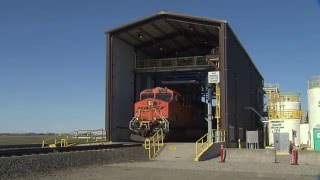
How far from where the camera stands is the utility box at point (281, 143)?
Answer: 29891mm

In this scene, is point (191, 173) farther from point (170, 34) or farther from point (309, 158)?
point (170, 34)

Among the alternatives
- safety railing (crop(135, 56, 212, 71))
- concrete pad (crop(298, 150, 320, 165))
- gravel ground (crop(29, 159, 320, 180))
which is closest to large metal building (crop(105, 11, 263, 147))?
safety railing (crop(135, 56, 212, 71))

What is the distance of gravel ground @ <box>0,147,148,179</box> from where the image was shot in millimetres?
17358

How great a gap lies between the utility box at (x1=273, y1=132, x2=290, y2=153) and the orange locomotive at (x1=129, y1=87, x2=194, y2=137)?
7.90 m

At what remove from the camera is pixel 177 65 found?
3962cm

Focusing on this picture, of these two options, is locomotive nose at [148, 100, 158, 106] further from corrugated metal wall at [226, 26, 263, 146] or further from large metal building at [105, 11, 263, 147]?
corrugated metal wall at [226, 26, 263, 146]

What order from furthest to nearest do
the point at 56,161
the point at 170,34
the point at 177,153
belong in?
the point at 170,34, the point at 177,153, the point at 56,161

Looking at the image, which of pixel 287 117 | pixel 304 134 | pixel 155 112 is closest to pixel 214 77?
pixel 155 112

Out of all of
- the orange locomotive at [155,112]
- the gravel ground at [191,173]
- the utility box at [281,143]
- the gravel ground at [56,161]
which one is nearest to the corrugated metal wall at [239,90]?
the utility box at [281,143]

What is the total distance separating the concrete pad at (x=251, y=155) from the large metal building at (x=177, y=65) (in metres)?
5.52

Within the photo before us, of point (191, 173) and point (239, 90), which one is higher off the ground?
point (239, 90)

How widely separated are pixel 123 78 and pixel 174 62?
16.6 feet

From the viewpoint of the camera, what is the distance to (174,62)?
39.6 meters

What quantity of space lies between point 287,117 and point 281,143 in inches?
402
